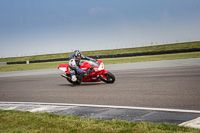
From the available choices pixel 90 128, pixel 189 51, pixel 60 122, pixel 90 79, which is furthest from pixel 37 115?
pixel 189 51

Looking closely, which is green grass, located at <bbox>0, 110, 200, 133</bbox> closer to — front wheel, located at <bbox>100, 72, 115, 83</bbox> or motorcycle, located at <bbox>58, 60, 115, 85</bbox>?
motorcycle, located at <bbox>58, 60, 115, 85</bbox>

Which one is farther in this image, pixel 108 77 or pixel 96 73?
pixel 108 77

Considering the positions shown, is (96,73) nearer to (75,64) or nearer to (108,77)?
(108,77)

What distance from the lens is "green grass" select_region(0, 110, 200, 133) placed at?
15.1 feet

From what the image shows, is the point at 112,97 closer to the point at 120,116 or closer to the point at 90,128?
the point at 120,116

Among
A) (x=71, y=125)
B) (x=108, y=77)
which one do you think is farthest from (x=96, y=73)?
(x=71, y=125)

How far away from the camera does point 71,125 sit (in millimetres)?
5195

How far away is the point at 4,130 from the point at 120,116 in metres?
2.39

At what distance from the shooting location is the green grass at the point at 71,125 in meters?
4.60

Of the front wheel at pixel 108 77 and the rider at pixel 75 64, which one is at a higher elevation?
the rider at pixel 75 64

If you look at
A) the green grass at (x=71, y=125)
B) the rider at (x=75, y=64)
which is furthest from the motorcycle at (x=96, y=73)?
the green grass at (x=71, y=125)

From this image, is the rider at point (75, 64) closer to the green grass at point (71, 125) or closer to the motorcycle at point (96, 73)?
the motorcycle at point (96, 73)

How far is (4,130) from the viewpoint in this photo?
5.14 m

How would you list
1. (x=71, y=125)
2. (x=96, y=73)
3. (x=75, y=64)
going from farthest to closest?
(x=75, y=64), (x=96, y=73), (x=71, y=125)
